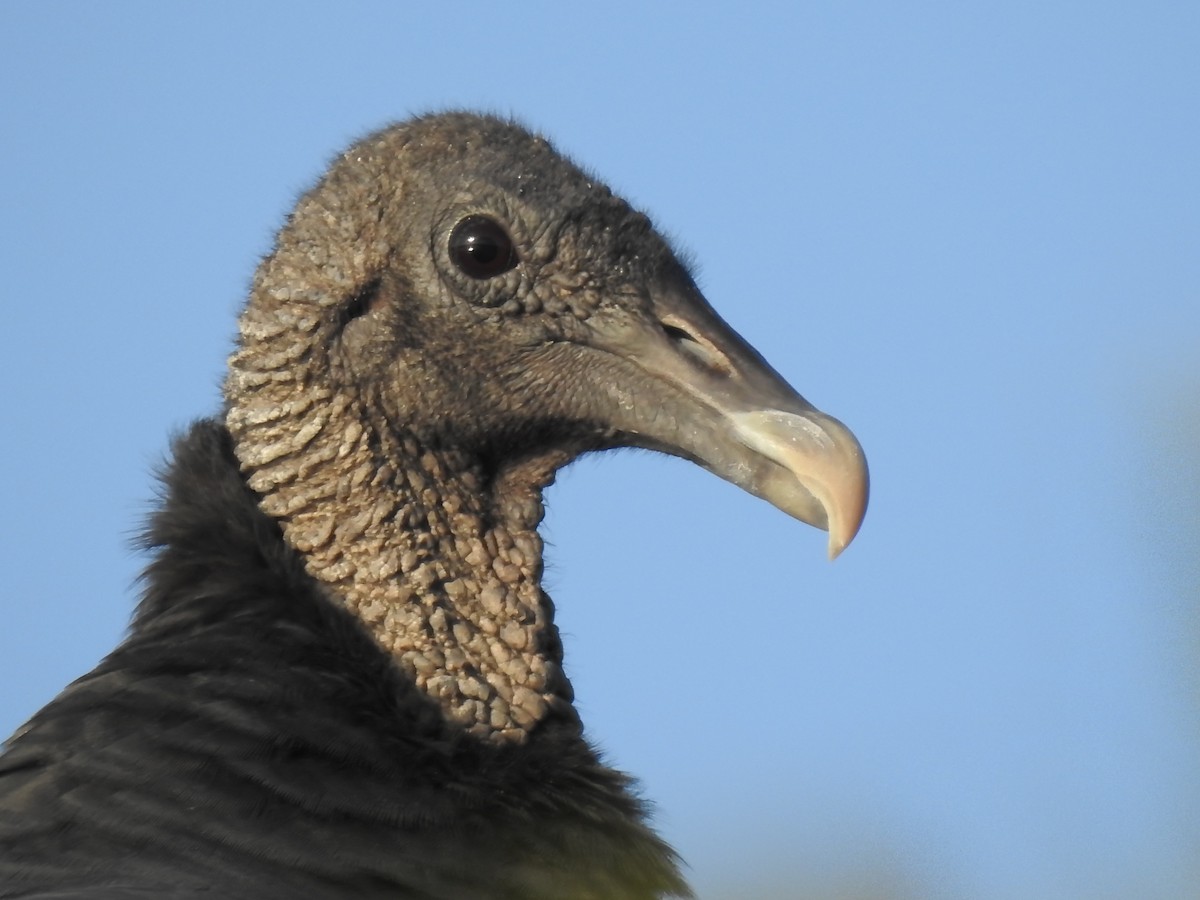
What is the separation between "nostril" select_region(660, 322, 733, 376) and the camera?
3.76 meters

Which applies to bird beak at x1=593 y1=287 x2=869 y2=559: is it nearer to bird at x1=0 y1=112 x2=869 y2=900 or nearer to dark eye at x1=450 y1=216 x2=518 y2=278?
bird at x1=0 y1=112 x2=869 y2=900

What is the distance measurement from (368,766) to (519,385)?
0.95 metres

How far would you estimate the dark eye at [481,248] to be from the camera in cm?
386

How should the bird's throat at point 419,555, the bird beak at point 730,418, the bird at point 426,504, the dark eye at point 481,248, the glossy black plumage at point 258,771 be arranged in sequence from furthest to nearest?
1. the dark eye at point 481,248
2. the bird's throat at point 419,555
3. the bird beak at point 730,418
4. the bird at point 426,504
5. the glossy black plumage at point 258,771

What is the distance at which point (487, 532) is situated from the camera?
3889mm

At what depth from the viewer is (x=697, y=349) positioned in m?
3.81

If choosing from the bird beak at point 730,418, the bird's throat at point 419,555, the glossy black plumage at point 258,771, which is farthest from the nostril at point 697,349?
the glossy black plumage at point 258,771

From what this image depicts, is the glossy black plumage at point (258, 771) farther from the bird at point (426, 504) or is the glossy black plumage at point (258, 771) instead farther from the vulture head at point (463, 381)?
the vulture head at point (463, 381)

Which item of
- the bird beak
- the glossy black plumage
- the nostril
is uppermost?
the nostril

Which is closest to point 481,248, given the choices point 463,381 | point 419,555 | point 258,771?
point 463,381

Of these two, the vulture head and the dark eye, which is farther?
the dark eye

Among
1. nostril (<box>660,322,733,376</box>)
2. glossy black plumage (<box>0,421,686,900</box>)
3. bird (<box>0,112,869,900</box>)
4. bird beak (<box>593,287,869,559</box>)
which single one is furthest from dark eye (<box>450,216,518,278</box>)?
glossy black plumage (<box>0,421,686,900</box>)

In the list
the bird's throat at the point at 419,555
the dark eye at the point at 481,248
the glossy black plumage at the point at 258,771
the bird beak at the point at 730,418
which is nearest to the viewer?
the glossy black plumage at the point at 258,771

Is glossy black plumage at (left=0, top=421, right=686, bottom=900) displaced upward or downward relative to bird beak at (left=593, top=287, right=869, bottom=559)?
downward
